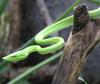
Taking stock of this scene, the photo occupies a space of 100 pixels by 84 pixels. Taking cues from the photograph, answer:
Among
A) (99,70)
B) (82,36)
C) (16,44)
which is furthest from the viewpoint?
(16,44)

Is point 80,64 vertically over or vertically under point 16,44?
over

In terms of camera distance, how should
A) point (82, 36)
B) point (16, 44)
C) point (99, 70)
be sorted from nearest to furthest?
point (82, 36), point (99, 70), point (16, 44)

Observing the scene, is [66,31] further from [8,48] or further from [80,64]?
[80,64]

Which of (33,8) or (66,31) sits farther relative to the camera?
(33,8)

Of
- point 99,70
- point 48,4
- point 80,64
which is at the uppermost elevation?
point 80,64

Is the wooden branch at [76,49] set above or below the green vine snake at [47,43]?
below

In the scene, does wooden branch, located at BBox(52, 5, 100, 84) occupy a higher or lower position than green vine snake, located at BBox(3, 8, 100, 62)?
lower

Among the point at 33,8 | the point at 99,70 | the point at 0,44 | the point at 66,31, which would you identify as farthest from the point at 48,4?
the point at 99,70
